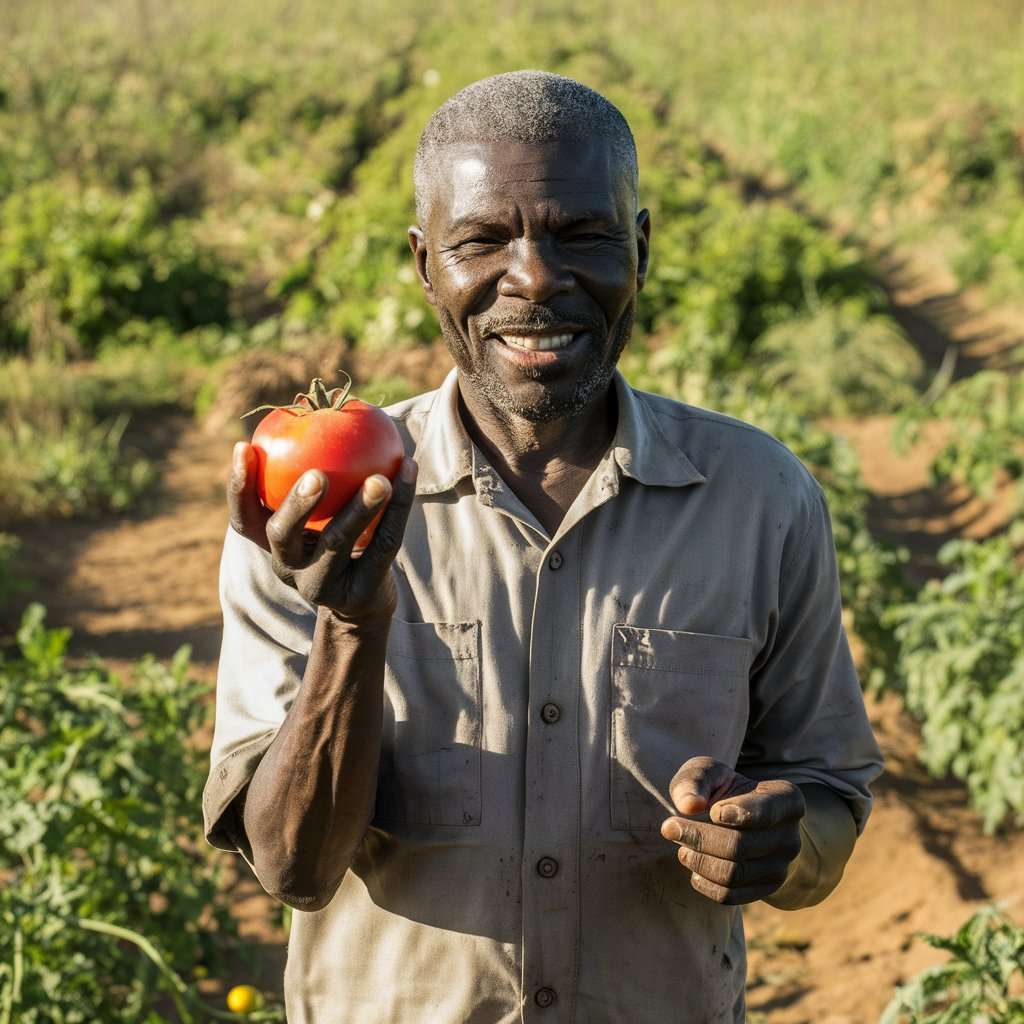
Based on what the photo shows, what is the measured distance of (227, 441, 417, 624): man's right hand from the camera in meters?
1.36

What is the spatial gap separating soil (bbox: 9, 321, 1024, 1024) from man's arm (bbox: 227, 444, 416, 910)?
222 centimetres

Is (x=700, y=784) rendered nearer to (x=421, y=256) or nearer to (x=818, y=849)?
(x=818, y=849)

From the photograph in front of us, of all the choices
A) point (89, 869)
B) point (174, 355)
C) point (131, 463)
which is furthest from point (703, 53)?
point (89, 869)

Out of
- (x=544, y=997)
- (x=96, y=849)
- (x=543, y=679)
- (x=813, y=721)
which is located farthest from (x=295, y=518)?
(x=96, y=849)

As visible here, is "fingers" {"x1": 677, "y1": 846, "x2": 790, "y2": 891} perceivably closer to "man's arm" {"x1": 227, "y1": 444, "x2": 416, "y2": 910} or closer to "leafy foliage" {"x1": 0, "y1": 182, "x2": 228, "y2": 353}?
"man's arm" {"x1": 227, "y1": 444, "x2": 416, "y2": 910}

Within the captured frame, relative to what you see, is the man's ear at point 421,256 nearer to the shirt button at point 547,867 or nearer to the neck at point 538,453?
the neck at point 538,453

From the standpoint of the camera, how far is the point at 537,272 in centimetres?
167

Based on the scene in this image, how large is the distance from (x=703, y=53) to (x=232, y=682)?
2389 centimetres

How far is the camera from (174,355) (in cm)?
992

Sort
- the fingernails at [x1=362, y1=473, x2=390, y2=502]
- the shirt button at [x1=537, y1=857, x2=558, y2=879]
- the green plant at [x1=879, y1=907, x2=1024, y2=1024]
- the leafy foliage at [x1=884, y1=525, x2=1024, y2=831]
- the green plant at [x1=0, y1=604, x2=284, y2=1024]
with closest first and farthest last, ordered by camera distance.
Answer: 1. the fingernails at [x1=362, y1=473, x2=390, y2=502]
2. the shirt button at [x1=537, y1=857, x2=558, y2=879]
3. the green plant at [x1=879, y1=907, x2=1024, y2=1024]
4. the green plant at [x1=0, y1=604, x2=284, y2=1024]
5. the leafy foliage at [x1=884, y1=525, x2=1024, y2=831]

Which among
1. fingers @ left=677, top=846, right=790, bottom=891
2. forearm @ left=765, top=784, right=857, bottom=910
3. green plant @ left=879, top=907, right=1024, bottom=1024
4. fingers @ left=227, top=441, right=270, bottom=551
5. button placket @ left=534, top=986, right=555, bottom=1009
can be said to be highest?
fingers @ left=227, top=441, right=270, bottom=551

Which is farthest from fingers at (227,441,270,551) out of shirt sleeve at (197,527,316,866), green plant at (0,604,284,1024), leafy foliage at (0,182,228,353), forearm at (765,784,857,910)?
leafy foliage at (0,182,228,353)

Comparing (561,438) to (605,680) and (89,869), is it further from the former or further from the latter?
(89,869)

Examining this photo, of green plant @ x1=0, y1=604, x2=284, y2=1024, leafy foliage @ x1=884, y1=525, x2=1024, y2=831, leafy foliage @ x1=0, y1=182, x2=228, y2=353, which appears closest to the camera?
green plant @ x1=0, y1=604, x2=284, y2=1024
